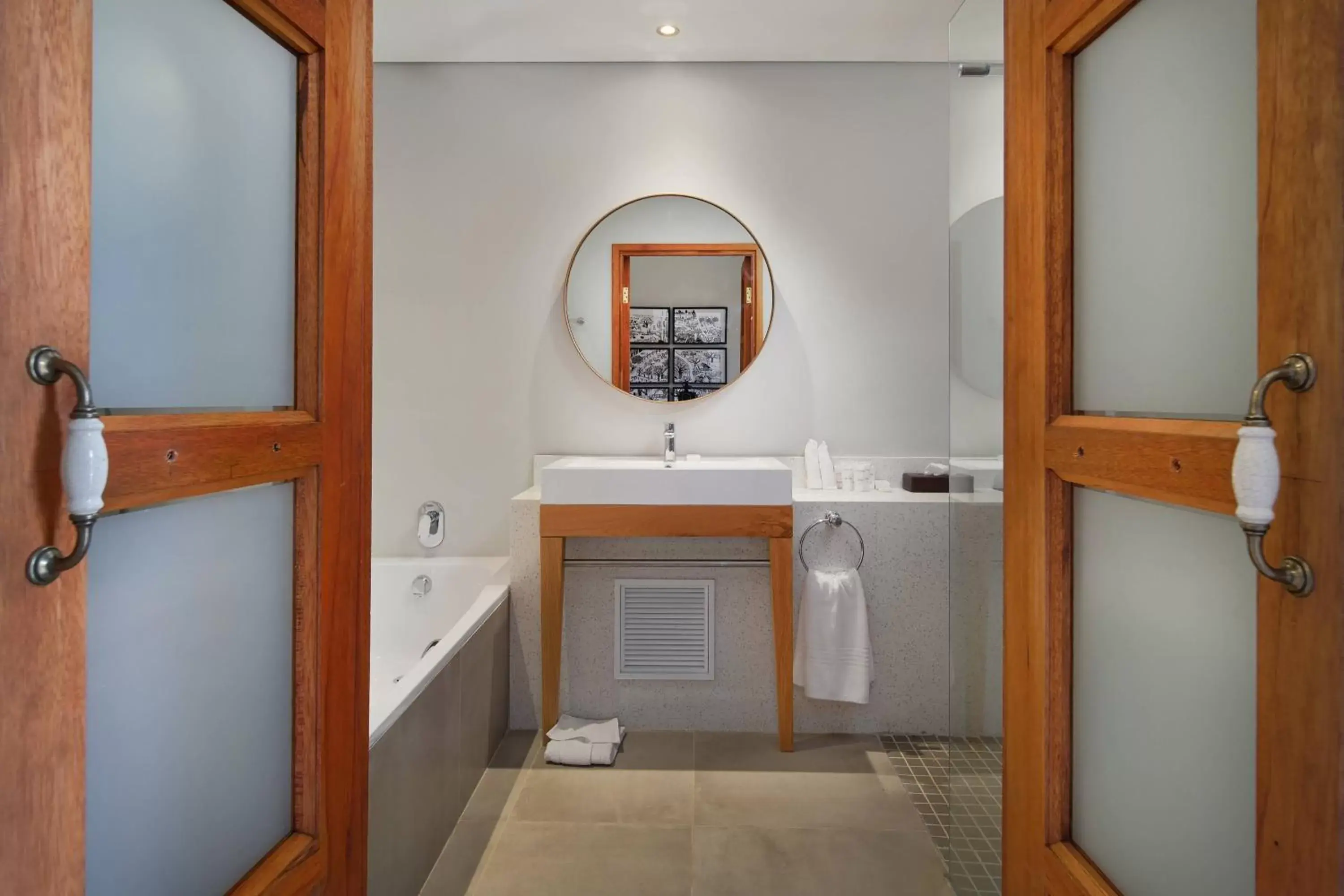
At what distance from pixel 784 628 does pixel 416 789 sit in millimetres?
1178

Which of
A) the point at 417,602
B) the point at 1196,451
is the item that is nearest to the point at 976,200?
the point at 1196,451

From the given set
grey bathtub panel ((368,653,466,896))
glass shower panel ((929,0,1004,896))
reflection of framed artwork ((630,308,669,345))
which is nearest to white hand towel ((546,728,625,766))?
grey bathtub panel ((368,653,466,896))

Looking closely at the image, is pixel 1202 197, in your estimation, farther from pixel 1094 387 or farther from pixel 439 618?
pixel 439 618

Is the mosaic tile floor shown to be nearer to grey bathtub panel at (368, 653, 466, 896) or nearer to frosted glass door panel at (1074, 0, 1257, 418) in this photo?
frosted glass door panel at (1074, 0, 1257, 418)

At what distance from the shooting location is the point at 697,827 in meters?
1.91

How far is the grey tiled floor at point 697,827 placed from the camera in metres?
1.69

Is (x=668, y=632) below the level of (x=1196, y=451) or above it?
below

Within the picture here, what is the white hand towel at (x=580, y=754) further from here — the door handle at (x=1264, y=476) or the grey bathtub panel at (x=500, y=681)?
the door handle at (x=1264, y=476)

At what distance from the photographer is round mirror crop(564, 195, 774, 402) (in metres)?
2.72

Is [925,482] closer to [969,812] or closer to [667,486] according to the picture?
[667,486]

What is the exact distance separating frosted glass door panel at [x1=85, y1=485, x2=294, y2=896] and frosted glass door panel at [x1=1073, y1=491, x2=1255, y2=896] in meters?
0.95

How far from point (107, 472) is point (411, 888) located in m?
1.39

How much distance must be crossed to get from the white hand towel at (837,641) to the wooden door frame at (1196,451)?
133 cm

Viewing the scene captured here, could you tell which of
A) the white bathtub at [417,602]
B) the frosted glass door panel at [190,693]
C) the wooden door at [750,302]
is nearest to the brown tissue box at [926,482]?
the wooden door at [750,302]
